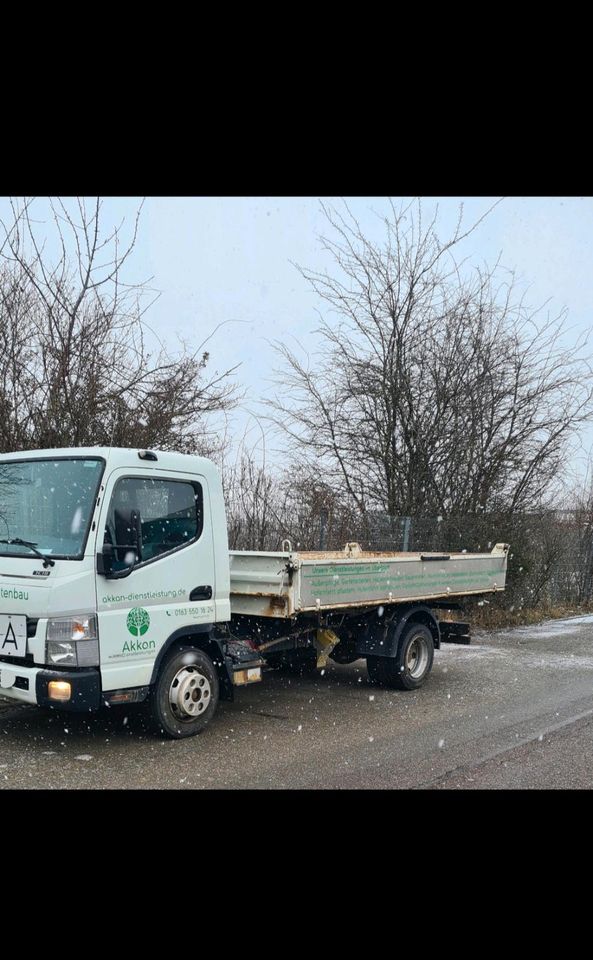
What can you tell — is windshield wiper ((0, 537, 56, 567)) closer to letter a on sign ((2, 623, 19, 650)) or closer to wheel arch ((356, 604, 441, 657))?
letter a on sign ((2, 623, 19, 650))

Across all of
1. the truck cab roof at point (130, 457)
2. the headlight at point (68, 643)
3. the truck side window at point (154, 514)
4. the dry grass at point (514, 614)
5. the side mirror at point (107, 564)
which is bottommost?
the dry grass at point (514, 614)

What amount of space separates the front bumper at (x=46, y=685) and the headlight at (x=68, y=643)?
7 centimetres

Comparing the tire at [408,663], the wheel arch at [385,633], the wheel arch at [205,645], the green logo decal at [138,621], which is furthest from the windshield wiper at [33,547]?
the tire at [408,663]

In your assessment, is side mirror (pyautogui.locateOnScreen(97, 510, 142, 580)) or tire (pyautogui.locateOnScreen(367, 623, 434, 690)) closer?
side mirror (pyautogui.locateOnScreen(97, 510, 142, 580))

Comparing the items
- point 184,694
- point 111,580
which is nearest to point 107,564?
point 111,580

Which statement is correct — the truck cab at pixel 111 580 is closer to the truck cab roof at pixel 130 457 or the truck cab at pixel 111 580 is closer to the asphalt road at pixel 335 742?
the truck cab roof at pixel 130 457

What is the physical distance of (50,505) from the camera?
19.9 feet

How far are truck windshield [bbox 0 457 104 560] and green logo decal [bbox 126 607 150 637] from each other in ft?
1.99

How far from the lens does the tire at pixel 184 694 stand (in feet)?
Result: 20.2

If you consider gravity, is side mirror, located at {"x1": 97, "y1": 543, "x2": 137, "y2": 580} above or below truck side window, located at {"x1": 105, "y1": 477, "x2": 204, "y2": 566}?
below

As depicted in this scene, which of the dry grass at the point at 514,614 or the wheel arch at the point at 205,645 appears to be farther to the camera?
the dry grass at the point at 514,614

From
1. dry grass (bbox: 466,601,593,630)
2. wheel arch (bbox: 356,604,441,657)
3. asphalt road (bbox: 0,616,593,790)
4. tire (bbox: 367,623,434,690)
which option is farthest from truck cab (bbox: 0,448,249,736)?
dry grass (bbox: 466,601,593,630)

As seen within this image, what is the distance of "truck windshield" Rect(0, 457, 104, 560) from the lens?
5.86 meters
